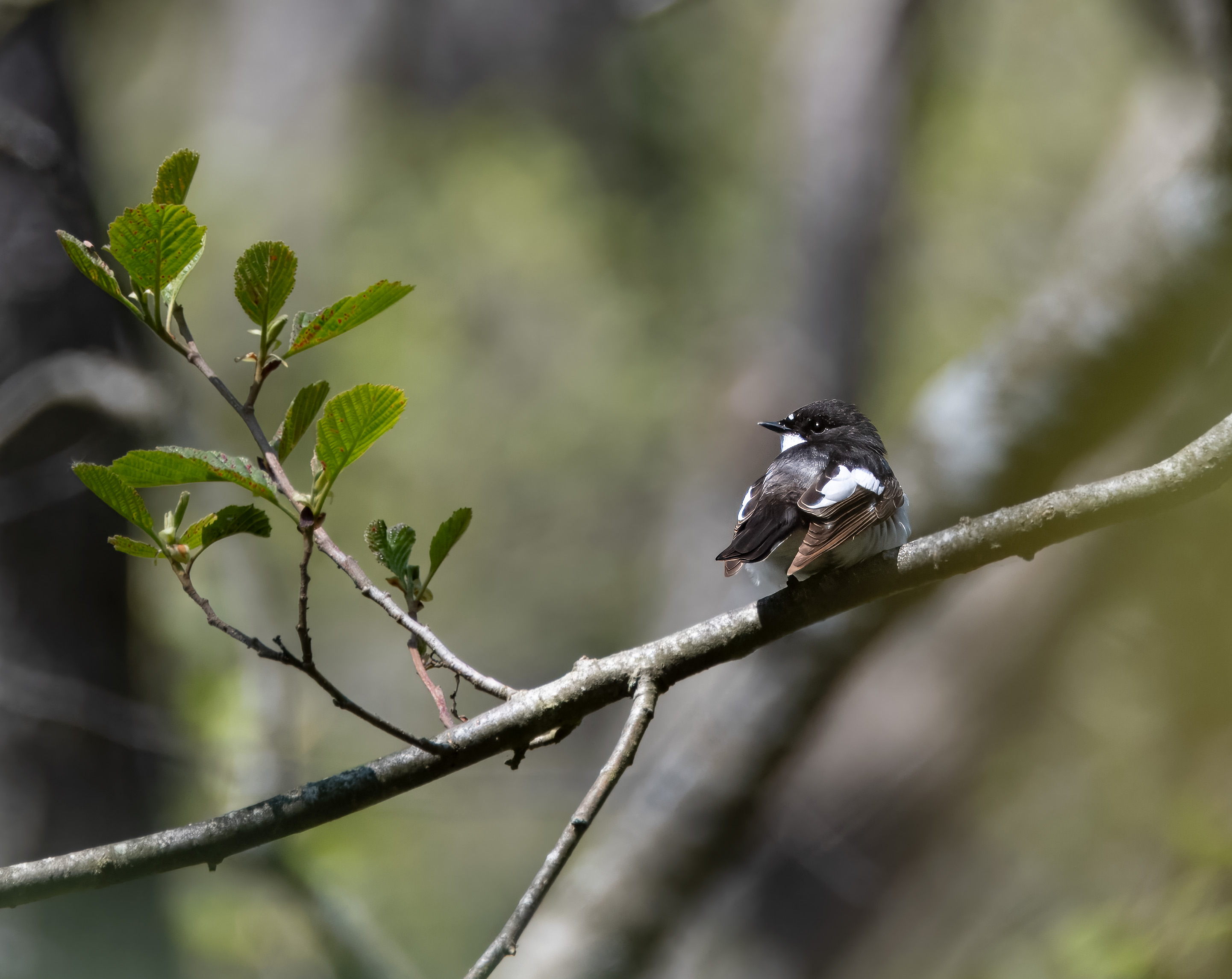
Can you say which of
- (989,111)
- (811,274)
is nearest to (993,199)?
(989,111)

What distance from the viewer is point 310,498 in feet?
4.75

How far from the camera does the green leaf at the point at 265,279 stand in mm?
1366

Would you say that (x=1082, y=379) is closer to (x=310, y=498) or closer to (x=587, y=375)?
(x=310, y=498)

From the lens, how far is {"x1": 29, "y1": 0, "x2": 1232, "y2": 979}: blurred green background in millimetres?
6020

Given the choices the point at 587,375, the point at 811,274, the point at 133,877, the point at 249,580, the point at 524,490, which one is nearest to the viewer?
the point at 133,877

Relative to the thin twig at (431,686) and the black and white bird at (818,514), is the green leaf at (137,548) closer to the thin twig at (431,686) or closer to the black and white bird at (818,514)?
the thin twig at (431,686)

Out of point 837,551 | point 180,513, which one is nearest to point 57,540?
point 180,513

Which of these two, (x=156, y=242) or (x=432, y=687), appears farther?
(x=432, y=687)

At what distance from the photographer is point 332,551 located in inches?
60.1

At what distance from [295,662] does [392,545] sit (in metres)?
0.34

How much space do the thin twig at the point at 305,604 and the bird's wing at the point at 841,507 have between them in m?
1.19

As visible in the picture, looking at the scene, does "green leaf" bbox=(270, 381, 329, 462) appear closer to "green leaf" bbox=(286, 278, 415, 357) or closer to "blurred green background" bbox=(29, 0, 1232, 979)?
"green leaf" bbox=(286, 278, 415, 357)

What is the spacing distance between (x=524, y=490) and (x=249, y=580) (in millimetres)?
4695

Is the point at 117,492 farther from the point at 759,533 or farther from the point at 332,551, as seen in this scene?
the point at 759,533
